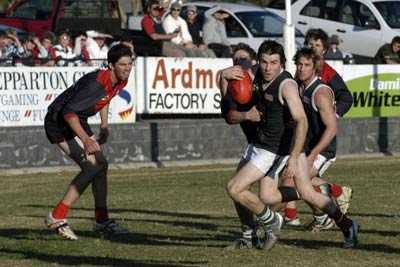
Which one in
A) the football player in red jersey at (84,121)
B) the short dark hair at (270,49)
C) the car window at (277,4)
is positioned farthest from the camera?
the car window at (277,4)

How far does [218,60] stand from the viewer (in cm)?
2358

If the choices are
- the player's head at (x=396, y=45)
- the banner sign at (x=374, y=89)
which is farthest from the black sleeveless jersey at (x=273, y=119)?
the player's head at (x=396, y=45)

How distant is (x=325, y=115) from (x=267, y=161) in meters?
0.87

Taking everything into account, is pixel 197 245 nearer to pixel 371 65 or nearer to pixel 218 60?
pixel 218 60

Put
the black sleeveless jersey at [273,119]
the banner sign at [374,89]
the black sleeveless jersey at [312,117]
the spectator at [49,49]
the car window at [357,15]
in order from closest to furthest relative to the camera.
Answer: the black sleeveless jersey at [273,119] → the black sleeveless jersey at [312,117] → the spectator at [49,49] → the banner sign at [374,89] → the car window at [357,15]

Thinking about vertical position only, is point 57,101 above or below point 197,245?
above

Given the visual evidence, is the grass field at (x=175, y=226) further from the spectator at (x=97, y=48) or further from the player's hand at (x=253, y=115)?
the spectator at (x=97, y=48)

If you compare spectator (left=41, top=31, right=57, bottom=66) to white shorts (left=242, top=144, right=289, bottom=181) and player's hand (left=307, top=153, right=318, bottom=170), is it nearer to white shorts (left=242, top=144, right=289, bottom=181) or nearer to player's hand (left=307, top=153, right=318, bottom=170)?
player's hand (left=307, top=153, right=318, bottom=170)

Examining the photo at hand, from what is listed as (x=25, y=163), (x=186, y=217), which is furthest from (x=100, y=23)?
(x=186, y=217)

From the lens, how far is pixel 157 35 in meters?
24.0

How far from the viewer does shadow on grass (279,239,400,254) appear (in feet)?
38.8

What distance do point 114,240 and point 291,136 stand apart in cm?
227

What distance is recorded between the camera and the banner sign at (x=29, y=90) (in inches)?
843

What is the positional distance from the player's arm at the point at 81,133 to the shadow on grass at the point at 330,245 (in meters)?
2.00
